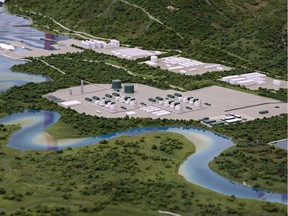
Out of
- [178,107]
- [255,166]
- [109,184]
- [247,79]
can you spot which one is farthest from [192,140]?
[247,79]

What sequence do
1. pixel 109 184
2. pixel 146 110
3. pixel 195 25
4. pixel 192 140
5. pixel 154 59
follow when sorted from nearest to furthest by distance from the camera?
pixel 109 184 < pixel 192 140 < pixel 146 110 < pixel 154 59 < pixel 195 25

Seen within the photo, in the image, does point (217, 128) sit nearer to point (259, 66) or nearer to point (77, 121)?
point (77, 121)

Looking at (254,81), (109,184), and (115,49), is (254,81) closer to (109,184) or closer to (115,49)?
(115,49)

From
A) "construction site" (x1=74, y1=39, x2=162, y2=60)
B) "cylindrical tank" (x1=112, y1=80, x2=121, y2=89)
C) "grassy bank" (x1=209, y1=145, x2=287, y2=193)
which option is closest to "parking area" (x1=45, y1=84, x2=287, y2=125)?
"cylindrical tank" (x1=112, y1=80, x2=121, y2=89)

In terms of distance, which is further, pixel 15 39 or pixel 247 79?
pixel 15 39

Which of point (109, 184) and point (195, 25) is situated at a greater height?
point (195, 25)

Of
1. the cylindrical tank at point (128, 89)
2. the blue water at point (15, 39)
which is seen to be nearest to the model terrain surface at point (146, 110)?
the cylindrical tank at point (128, 89)
